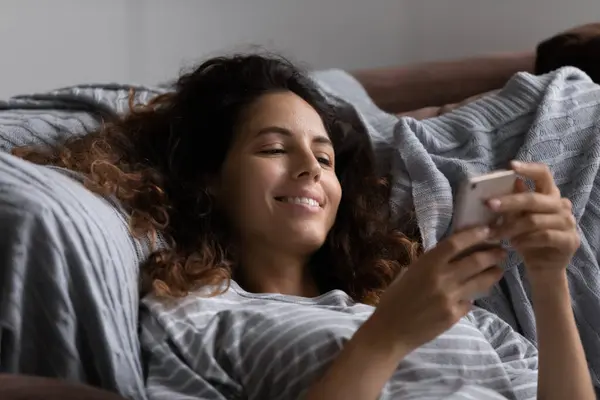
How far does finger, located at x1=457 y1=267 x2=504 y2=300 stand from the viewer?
3.08 feet

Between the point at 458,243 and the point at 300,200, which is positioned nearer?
the point at 458,243

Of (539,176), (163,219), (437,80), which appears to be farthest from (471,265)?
(437,80)

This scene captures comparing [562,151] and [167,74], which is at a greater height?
[562,151]

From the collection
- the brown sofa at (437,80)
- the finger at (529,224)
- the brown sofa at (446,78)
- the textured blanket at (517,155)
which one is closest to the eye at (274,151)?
the textured blanket at (517,155)

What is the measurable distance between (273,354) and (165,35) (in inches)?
54.6

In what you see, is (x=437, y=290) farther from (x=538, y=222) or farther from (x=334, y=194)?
(x=334, y=194)

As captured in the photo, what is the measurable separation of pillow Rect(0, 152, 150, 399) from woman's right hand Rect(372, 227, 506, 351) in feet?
1.01

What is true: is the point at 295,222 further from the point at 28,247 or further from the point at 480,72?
the point at 480,72

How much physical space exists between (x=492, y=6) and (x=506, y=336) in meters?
1.65

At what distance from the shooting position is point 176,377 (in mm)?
1048

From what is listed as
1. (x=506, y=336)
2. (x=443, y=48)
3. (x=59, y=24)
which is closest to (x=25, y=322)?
Answer: (x=506, y=336)

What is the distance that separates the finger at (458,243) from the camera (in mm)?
913

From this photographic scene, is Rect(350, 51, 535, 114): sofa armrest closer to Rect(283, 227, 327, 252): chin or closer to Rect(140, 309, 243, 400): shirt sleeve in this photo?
Rect(283, 227, 327, 252): chin

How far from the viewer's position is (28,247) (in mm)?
955
